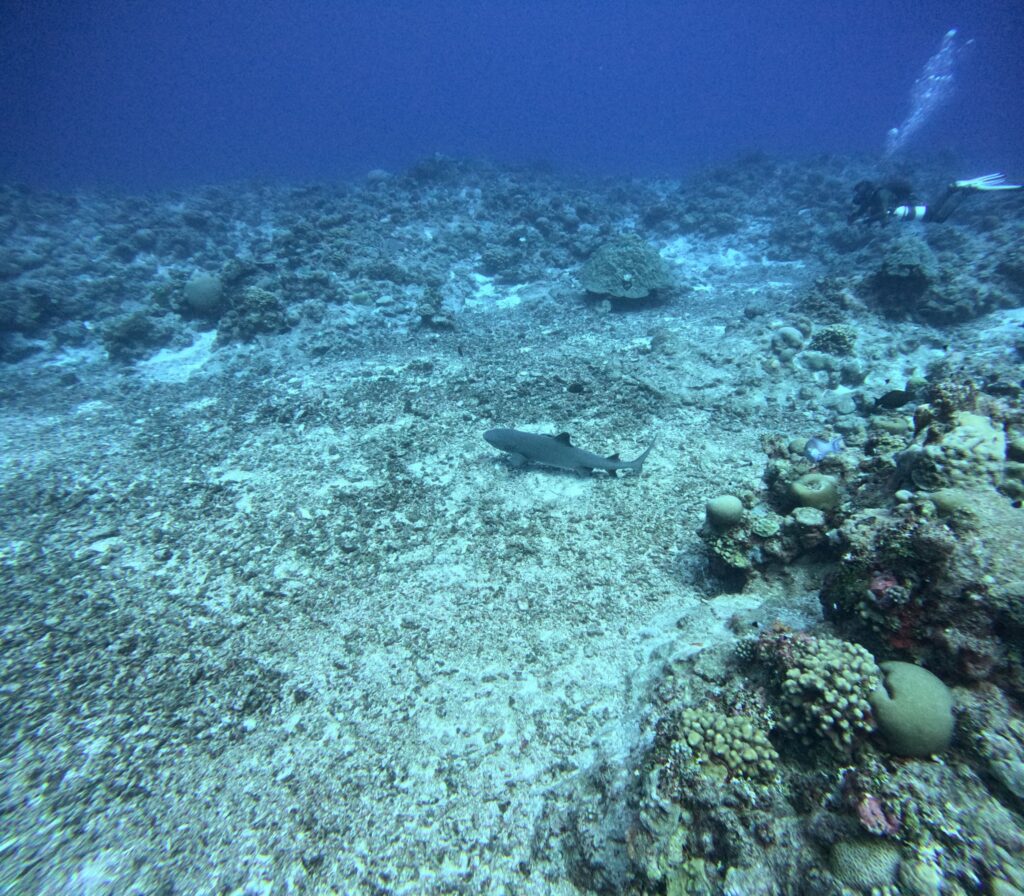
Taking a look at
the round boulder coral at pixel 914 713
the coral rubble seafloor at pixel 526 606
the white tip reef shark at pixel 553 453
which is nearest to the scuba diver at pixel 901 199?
the coral rubble seafloor at pixel 526 606

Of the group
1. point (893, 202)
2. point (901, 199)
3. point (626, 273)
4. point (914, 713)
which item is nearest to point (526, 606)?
point (914, 713)

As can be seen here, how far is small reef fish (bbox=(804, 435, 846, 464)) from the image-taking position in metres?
6.08

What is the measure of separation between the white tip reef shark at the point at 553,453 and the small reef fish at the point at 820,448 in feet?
7.38

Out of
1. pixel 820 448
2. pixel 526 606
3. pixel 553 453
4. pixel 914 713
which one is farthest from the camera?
pixel 553 453

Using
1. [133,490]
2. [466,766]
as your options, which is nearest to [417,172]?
[133,490]

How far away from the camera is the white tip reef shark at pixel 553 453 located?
6.84 metres

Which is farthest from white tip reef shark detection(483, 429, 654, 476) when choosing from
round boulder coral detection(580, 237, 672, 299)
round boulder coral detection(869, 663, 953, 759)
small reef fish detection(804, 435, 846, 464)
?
round boulder coral detection(580, 237, 672, 299)

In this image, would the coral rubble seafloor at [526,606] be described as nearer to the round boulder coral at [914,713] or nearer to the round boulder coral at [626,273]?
the round boulder coral at [914,713]

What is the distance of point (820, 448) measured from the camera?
618 cm

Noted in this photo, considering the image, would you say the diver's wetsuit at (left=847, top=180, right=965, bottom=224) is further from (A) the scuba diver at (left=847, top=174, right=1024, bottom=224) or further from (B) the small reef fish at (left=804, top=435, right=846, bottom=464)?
(B) the small reef fish at (left=804, top=435, right=846, bottom=464)

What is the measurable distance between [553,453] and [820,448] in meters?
4.02

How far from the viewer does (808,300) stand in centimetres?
1196

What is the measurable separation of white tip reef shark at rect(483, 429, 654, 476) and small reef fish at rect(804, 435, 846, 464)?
2.25 metres

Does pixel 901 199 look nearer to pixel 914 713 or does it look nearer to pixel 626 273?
pixel 626 273
